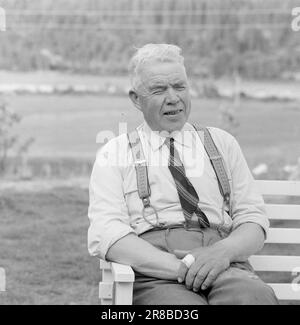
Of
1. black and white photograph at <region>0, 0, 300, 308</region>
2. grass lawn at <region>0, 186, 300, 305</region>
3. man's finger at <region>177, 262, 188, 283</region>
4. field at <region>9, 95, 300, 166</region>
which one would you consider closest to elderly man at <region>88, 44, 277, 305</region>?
man's finger at <region>177, 262, 188, 283</region>

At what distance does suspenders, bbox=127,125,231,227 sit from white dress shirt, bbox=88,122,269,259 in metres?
0.02

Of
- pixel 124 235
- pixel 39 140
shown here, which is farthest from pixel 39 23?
pixel 124 235

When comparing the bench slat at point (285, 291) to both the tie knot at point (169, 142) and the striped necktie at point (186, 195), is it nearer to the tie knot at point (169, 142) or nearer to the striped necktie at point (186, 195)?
the striped necktie at point (186, 195)

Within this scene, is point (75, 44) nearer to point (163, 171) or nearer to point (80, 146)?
point (80, 146)

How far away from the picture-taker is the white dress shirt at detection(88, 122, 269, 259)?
3160mm

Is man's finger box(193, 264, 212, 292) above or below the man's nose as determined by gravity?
below

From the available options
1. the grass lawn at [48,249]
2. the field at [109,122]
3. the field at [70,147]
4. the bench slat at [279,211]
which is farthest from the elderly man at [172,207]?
the field at [109,122]

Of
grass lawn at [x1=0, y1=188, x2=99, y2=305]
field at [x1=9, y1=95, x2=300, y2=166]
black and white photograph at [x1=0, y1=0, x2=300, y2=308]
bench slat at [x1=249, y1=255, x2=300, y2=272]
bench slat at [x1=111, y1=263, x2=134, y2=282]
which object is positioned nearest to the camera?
bench slat at [x1=111, y1=263, x2=134, y2=282]

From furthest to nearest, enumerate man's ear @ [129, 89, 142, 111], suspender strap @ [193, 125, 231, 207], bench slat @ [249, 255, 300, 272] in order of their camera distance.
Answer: bench slat @ [249, 255, 300, 272] < man's ear @ [129, 89, 142, 111] < suspender strap @ [193, 125, 231, 207]

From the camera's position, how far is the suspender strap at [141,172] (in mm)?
3186

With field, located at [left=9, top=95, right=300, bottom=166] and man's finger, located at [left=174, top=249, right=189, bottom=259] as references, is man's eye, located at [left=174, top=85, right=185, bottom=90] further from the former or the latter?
field, located at [left=9, top=95, right=300, bottom=166]

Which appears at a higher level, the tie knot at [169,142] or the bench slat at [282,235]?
the tie knot at [169,142]

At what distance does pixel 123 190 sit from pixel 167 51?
612mm

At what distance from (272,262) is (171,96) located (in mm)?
896
